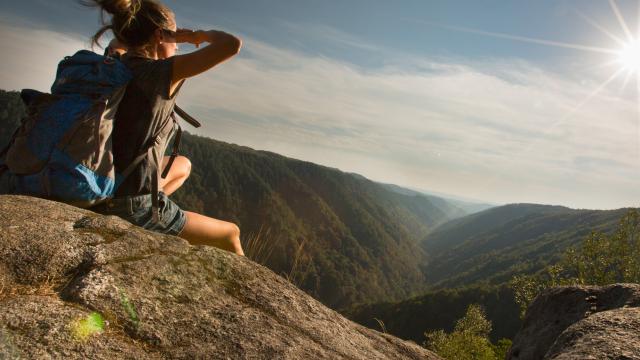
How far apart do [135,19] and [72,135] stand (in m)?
1.15

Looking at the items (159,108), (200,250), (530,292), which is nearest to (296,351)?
(200,250)

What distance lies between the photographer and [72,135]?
123 inches

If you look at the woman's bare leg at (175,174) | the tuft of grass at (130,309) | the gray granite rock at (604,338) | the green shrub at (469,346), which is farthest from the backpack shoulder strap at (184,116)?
the green shrub at (469,346)

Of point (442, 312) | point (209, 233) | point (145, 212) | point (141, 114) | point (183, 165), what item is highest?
point (141, 114)

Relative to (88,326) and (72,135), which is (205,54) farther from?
(88,326)

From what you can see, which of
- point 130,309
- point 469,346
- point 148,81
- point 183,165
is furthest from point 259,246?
point 469,346

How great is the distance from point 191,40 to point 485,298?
15641 centimetres

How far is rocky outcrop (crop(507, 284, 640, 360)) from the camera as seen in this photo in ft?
10.3

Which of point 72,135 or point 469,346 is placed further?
point 469,346

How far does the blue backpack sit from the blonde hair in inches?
14.2

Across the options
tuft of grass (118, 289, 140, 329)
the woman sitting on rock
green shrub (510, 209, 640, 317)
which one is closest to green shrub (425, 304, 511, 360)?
green shrub (510, 209, 640, 317)

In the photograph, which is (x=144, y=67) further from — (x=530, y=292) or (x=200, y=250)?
(x=530, y=292)

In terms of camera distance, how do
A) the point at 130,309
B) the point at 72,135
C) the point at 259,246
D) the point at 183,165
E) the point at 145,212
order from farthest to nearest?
the point at 259,246 → the point at 183,165 → the point at 145,212 → the point at 72,135 → the point at 130,309

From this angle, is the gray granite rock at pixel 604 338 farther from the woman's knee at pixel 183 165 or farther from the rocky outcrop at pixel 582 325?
the woman's knee at pixel 183 165
